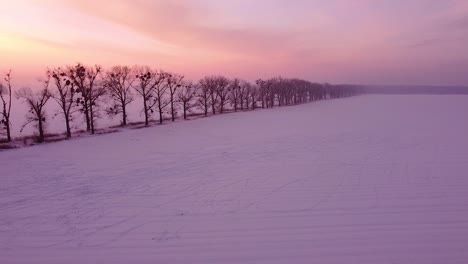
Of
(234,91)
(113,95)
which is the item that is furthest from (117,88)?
(234,91)

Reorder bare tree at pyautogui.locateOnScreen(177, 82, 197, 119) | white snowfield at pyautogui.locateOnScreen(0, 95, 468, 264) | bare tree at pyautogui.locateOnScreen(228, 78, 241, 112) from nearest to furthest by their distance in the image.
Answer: white snowfield at pyautogui.locateOnScreen(0, 95, 468, 264) → bare tree at pyautogui.locateOnScreen(177, 82, 197, 119) → bare tree at pyautogui.locateOnScreen(228, 78, 241, 112)

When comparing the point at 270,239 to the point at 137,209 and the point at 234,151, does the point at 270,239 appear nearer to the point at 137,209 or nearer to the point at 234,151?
the point at 137,209

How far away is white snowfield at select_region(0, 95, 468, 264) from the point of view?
5305 mm

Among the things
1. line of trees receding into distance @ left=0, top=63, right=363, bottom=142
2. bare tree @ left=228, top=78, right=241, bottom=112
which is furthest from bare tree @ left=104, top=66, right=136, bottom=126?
bare tree @ left=228, top=78, right=241, bottom=112

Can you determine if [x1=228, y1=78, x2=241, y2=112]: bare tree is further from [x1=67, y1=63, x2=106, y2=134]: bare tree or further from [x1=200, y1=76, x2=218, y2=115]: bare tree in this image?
[x1=67, y1=63, x2=106, y2=134]: bare tree

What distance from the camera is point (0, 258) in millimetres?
5363

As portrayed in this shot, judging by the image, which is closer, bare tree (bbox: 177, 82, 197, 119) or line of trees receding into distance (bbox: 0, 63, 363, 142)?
line of trees receding into distance (bbox: 0, 63, 363, 142)

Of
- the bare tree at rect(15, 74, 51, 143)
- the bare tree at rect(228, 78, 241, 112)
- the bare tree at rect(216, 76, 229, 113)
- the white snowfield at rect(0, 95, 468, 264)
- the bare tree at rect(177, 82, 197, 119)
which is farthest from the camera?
the bare tree at rect(228, 78, 241, 112)

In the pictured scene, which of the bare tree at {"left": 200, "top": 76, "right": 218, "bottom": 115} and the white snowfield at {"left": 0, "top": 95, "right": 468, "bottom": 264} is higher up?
the bare tree at {"left": 200, "top": 76, "right": 218, "bottom": 115}

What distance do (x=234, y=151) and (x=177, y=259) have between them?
1086cm

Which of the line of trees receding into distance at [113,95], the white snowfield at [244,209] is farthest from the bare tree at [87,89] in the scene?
the white snowfield at [244,209]

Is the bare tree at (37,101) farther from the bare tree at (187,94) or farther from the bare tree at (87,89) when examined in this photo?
the bare tree at (187,94)

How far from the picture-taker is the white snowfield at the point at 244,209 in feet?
17.4

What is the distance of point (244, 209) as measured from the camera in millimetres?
7375
